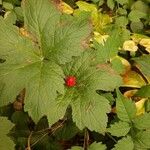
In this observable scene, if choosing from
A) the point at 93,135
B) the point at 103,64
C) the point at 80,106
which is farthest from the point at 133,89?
the point at 80,106

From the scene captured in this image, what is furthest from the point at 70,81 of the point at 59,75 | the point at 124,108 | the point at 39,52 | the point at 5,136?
the point at 5,136

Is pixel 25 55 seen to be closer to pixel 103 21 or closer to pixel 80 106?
pixel 80 106

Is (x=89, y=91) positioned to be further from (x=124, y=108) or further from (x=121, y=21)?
(x=121, y=21)

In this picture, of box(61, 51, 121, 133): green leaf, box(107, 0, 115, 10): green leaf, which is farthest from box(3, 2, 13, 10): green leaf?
box(61, 51, 121, 133): green leaf

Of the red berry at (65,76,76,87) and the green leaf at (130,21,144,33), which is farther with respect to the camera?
the green leaf at (130,21,144,33)

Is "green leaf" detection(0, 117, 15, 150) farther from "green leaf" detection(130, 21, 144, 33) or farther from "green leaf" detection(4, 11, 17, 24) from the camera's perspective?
"green leaf" detection(130, 21, 144, 33)
